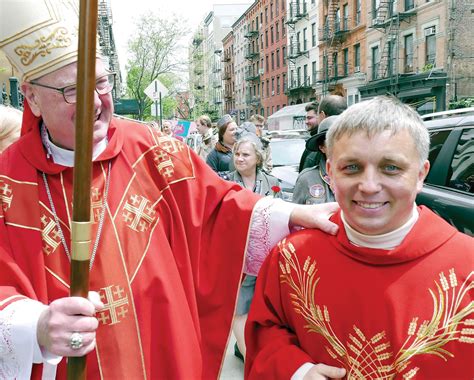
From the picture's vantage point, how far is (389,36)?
2861 centimetres

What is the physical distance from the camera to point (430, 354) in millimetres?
1618

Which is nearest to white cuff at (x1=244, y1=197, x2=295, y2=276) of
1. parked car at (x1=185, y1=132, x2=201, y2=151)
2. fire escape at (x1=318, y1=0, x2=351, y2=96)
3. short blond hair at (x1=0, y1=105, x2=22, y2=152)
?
short blond hair at (x1=0, y1=105, x2=22, y2=152)

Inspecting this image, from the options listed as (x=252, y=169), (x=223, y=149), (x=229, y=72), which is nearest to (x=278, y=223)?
(x=252, y=169)

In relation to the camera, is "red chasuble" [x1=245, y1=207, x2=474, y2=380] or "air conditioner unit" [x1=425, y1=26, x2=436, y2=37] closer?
"red chasuble" [x1=245, y1=207, x2=474, y2=380]

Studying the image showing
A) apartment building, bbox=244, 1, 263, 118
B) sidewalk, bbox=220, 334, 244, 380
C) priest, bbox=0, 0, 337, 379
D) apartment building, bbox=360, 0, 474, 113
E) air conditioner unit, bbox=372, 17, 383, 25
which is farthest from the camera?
apartment building, bbox=244, 1, 263, 118

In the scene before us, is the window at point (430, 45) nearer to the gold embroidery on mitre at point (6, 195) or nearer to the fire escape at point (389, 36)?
the fire escape at point (389, 36)

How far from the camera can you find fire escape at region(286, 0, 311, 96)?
4378 cm

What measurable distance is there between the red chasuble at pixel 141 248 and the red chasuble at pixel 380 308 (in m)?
0.36

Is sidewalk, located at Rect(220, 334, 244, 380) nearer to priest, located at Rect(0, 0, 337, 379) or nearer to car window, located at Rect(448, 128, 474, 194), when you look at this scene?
car window, located at Rect(448, 128, 474, 194)

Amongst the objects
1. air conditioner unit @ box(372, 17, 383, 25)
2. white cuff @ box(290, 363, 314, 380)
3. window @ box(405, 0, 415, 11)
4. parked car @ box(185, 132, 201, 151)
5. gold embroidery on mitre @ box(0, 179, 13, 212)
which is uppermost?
window @ box(405, 0, 415, 11)

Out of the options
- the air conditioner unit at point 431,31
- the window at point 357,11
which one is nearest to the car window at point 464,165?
the air conditioner unit at point 431,31

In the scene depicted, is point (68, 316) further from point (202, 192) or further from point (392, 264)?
point (392, 264)

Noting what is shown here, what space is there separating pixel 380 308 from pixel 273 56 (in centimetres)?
5479

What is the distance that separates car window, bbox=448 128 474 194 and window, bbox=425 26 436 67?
884 inches
